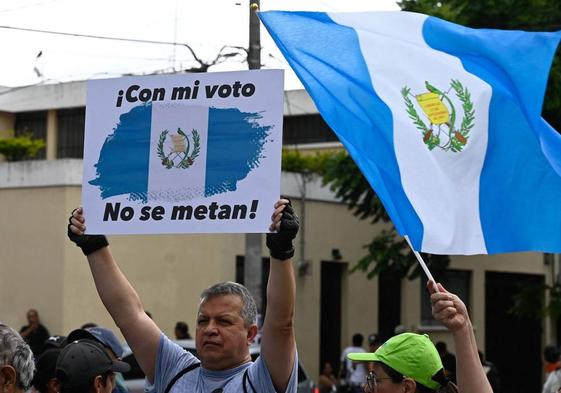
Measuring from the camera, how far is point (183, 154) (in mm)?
5605

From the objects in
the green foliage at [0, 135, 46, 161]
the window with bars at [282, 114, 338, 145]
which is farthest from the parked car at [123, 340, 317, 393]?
the window with bars at [282, 114, 338, 145]

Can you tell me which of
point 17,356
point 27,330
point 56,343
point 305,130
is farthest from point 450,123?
point 305,130

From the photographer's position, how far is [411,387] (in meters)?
6.09

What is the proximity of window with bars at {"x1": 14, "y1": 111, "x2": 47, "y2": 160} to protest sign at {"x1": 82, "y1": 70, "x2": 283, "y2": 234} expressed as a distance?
26.3 m

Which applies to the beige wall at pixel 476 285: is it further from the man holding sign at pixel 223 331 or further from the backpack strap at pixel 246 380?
the backpack strap at pixel 246 380

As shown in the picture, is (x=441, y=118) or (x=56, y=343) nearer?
(x=441, y=118)

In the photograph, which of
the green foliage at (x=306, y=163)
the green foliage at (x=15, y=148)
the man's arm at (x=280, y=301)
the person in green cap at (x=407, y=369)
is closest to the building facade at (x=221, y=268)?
the green foliage at (x=306, y=163)

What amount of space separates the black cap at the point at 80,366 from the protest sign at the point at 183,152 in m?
0.59

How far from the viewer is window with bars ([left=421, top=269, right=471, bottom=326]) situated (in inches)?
1166

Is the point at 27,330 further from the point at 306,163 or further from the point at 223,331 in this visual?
the point at 223,331

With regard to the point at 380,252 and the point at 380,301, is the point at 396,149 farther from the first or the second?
the point at 380,301

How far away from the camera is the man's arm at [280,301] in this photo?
5133 millimetres

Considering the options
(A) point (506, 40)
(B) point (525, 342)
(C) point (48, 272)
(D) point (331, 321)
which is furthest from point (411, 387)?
(B) point (525, 342)

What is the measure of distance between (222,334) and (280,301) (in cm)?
37
